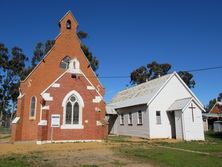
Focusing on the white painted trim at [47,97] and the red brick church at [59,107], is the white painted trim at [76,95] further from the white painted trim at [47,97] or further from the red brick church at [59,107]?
the white painted trim at [47,97]

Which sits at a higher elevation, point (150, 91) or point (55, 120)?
point (150, 91)

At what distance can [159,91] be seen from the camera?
28.8 meters

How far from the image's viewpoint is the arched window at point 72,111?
22.9 m

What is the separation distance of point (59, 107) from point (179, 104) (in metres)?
13.5

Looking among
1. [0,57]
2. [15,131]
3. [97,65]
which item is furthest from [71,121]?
[0,57]

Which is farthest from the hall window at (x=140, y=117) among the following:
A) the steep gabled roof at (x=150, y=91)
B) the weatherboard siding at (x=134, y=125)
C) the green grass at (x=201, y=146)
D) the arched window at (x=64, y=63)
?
the arched window at (x=64, y=63)

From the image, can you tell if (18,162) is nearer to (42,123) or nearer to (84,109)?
(42,123)

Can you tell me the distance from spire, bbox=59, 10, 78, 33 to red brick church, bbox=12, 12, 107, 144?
3170 millimetres

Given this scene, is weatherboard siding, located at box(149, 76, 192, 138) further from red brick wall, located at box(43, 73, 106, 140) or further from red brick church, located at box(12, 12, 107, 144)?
red brick wall, located at box(43, 73, 106, 140)

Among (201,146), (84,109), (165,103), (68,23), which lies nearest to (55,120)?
(84,109)

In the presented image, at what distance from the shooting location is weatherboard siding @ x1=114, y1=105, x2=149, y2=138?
2863 cm

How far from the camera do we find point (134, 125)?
1241 inches

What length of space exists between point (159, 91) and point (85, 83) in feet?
31.2

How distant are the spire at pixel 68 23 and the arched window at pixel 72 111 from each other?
10.0 meters
